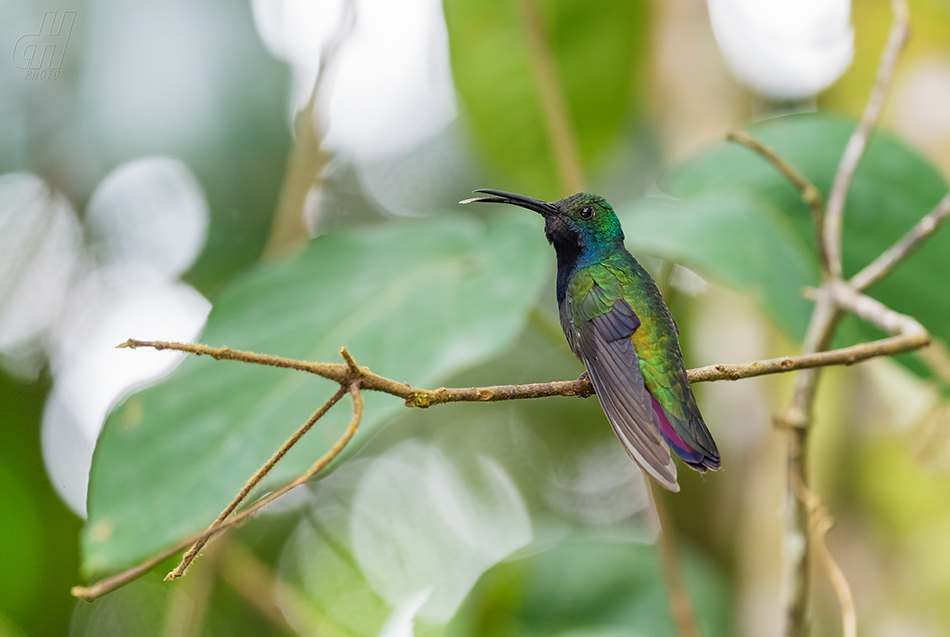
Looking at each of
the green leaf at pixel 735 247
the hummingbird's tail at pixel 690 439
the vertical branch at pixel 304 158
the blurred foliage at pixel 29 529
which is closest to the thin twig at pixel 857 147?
the green leaf at pixel 735 247

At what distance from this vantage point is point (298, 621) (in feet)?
8.06

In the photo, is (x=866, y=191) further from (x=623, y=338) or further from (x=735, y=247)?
(x=623, y=338)

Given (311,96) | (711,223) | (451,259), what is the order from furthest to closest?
(311,96)
(451,259)
(711,223)

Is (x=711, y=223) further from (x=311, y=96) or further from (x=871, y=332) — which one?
(x=311, y=96)

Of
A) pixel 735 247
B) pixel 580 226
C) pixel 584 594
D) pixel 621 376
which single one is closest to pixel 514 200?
pixel 580 226

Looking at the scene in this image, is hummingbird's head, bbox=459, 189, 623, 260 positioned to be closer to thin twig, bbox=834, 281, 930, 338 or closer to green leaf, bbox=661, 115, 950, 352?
thin twig, bbox=834, 281, 930, 338

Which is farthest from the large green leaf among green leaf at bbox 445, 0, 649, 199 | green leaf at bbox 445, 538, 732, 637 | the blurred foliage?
the blurred foliage

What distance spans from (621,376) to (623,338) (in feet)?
0.40

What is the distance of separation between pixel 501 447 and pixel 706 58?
2574 mm

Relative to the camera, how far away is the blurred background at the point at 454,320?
151 centimetres

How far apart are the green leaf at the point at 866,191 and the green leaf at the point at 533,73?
91 centimetres

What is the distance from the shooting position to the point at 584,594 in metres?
2.49

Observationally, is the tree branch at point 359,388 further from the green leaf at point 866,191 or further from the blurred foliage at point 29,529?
the blurred foliage at point 29,529

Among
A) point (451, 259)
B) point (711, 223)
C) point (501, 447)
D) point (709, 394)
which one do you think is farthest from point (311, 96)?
point (501, 447)
